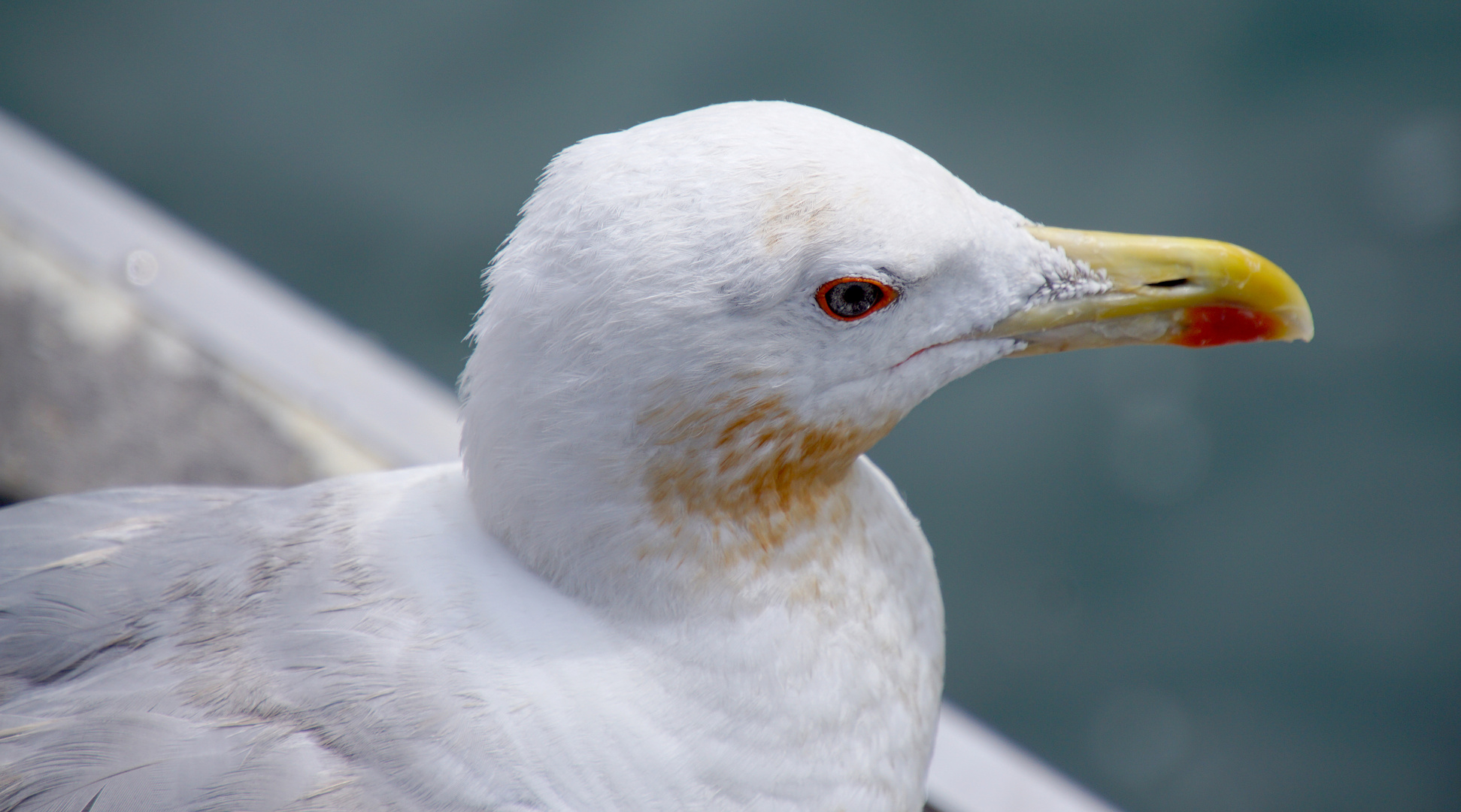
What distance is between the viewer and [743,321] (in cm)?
121

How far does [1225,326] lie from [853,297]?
55 centimetres

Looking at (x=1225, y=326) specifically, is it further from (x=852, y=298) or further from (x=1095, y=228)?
(x=1095, y=228)

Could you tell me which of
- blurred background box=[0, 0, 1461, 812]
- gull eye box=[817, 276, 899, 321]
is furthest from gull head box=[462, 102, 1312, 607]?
blurred background box=[0, 0, 1461, 812]

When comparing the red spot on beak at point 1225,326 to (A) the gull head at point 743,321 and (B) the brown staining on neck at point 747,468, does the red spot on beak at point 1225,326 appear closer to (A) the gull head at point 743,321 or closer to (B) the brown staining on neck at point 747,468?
(A) the gull head at point 743,321

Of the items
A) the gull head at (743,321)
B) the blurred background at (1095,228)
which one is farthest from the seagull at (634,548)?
the blurred background at (1095,228)

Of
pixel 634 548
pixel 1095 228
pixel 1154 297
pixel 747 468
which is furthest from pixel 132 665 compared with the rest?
pixel 1095 228

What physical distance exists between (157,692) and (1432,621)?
151 inches

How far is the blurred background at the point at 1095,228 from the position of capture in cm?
368

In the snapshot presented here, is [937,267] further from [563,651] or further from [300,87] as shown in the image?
[300,87]

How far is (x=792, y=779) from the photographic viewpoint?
54.1 inches

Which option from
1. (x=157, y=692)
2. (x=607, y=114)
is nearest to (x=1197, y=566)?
(x=607, y=114)

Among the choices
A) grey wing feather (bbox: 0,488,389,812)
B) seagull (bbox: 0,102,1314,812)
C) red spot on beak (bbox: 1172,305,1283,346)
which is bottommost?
grey wing feather (bbox: 0,488,389,812)

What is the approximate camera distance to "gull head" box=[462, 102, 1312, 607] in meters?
1.19

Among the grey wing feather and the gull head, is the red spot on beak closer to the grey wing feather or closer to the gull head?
the gull head
